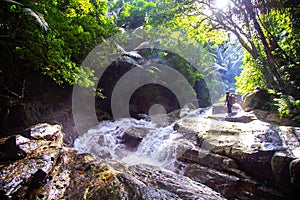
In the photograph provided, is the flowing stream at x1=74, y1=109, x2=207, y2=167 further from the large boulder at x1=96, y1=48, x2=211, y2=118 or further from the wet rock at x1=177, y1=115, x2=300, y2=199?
the large boulder at x1=96, y1=48, x2=211, y2=118

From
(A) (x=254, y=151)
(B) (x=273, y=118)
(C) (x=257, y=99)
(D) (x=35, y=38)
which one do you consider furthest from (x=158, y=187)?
(C) (x=257, y=99)

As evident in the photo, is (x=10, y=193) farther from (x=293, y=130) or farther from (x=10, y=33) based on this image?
(x=293, y=130)

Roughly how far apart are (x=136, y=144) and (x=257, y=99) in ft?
23.6

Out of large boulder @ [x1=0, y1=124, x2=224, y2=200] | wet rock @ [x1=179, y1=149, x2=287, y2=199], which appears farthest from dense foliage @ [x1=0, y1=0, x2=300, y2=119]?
wet rock @ [x1=179, y1=149, x2=287, y2=199]

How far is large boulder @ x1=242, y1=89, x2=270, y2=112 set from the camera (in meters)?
8.80

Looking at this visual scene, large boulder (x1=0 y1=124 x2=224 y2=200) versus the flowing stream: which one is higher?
large boulder (x1=0 y1=124 x2=224 y2=200)

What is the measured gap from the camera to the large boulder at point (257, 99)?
8.80 metres

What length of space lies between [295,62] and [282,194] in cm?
748

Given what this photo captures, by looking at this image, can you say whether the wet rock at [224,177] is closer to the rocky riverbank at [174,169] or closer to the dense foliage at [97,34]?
the rocky riverbank at [174,169]

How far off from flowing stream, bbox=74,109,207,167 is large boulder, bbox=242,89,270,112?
480cm

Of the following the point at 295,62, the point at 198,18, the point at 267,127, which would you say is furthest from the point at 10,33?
the point at 295,62

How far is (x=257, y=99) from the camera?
351 inches

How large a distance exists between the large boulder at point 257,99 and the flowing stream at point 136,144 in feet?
15.7

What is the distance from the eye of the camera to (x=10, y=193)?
7.80 feet
